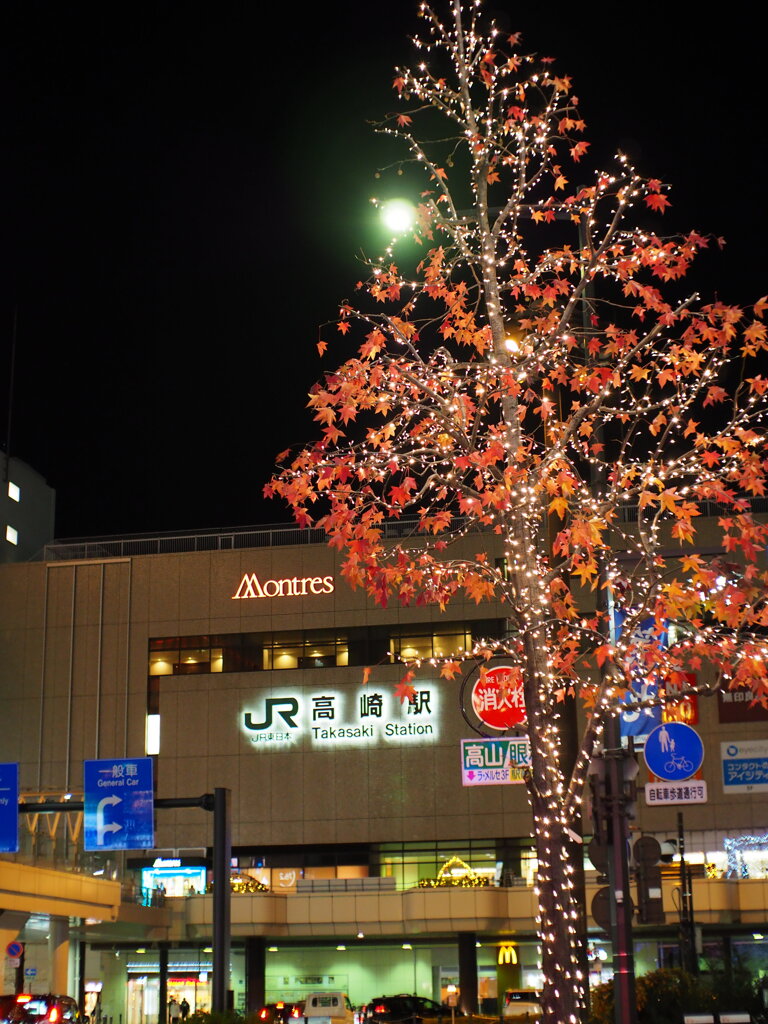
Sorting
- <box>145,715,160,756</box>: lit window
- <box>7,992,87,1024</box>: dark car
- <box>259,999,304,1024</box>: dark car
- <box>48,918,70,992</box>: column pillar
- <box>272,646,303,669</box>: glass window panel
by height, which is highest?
<box>272,646,303,669</box>: glass window panel

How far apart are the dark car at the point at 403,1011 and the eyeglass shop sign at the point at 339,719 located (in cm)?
1381

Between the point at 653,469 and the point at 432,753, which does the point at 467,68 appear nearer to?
the point at 653,469

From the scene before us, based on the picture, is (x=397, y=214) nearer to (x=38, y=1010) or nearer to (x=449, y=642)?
(x=38, y=1010)

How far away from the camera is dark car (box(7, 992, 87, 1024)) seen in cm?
2883

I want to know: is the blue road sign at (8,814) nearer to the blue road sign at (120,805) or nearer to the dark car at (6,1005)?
the blue road sign at (120,805)

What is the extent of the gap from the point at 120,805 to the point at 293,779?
28.5 metres

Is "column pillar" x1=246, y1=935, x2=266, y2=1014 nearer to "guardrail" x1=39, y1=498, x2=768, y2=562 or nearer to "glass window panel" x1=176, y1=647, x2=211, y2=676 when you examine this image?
"glass window panel" x1=176, y1=647, x2=211, y2=676

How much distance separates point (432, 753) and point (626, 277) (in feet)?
145

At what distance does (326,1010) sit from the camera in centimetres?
4453

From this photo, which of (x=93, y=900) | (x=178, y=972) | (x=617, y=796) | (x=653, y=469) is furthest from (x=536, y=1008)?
(x=653, y=469)

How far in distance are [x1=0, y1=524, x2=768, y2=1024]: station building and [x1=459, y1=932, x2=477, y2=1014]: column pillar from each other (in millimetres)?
81

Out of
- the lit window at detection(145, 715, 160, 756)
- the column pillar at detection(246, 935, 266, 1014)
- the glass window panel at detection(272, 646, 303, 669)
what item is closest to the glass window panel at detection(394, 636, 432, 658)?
the glass window panel at detection(272, 646, 303, 669)

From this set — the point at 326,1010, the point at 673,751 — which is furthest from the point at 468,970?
the point at 673,751

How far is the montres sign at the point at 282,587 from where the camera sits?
57.4m
